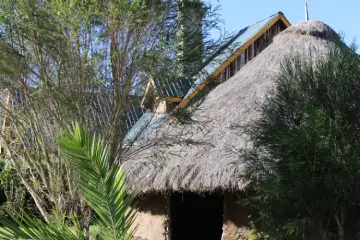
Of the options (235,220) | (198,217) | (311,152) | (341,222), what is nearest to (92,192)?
(311,152)

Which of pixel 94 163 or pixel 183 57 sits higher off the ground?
pixel 183 57

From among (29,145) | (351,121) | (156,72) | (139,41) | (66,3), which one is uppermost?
(66,3)

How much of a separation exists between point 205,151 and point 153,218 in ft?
7.81

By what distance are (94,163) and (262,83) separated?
6900mm

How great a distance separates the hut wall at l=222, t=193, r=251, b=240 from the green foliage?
6.33 ft

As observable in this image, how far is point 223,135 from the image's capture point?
31.4ft

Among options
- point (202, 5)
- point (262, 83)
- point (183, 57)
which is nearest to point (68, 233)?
point (183, 57)

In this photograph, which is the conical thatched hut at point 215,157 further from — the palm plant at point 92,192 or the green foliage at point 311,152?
the palm plant at point 92,192

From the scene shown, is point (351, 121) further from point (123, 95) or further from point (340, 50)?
point (123, 95)

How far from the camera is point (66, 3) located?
6.03 metres

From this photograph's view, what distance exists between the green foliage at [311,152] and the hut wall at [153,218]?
397 centimetres

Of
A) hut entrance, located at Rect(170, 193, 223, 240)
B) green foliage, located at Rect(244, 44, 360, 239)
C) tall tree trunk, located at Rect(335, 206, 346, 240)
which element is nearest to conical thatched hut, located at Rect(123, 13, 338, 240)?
hut entrance, located at Rect(170, 193, 223, 240)

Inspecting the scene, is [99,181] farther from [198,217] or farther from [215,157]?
[198,217]

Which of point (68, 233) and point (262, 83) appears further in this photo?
point (262, 83)
